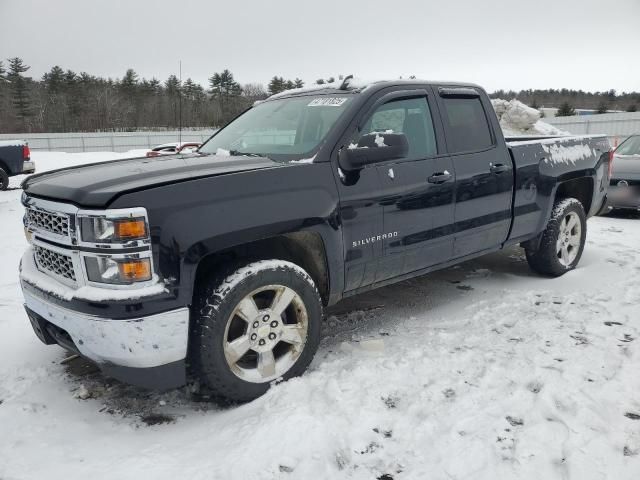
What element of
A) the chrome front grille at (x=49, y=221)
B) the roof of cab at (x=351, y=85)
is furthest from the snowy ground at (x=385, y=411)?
the roof of cab at (x=351, y=85)

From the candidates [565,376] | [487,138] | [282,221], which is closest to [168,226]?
[282,221]

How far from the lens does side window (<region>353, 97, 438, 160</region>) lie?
3.48 meters

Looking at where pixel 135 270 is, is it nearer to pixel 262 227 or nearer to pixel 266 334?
pixel 262 227

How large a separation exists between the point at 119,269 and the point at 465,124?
116 inches

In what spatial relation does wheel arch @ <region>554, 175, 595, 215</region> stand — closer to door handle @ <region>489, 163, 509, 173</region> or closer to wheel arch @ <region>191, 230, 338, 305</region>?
door handle @ <region>489, 163, 509, 173</region>

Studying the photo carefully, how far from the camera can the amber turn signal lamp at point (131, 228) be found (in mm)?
2277

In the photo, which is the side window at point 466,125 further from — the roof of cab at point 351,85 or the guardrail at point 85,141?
the guardrail at point 85,141

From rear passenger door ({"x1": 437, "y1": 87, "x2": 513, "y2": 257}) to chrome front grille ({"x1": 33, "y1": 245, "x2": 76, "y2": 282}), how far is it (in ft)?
8.66

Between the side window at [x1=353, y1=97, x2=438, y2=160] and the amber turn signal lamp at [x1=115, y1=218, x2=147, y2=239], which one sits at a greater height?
the side window at [x1=353, y1=97, x2=438, y2=160]

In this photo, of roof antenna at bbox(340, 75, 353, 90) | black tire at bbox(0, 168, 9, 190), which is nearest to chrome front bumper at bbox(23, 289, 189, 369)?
roof antenna at bbox(340, 75, 353, 90)

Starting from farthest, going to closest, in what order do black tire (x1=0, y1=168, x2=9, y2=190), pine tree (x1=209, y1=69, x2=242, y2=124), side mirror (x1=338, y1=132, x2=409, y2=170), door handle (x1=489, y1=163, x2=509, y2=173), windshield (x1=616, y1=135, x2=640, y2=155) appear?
1. pine tree (x1=209, y1=69, x2=242, y2=124)
2. black tire (x1=0, y1=168, x2=9, y2=190)
3. windshield (x1=616, y1=135, x2=640, y2=155)
4. door handle (x1=489, y1=163, x2=509, y2=173)
5. side mirror (x1=338, y1=132, x2=409, y2=170)

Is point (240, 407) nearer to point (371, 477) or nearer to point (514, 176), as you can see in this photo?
point (371, 477)

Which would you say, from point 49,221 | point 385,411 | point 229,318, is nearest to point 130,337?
point 229,318

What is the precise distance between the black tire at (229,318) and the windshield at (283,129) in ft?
2.59
